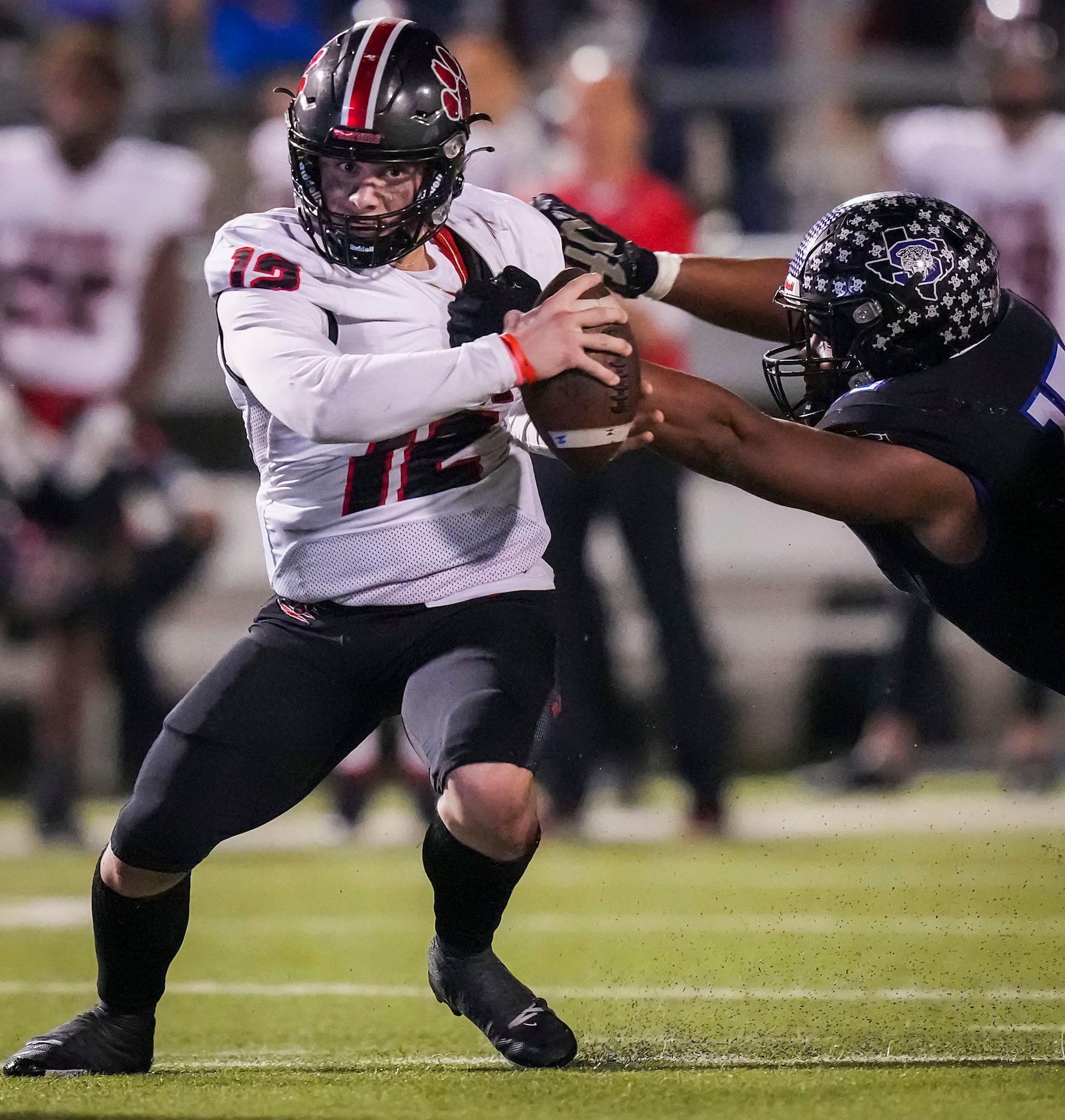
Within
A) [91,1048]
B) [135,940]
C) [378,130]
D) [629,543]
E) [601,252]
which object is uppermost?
[378,130]

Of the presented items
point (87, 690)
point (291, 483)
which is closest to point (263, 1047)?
point (291, 483)

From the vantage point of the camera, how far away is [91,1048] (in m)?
3.22

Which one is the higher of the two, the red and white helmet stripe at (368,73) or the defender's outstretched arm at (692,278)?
the red and white helmet stripe at (368,73)

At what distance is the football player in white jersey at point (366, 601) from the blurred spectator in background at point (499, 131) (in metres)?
2.81

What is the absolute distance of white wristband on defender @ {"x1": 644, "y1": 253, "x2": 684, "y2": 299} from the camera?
12.2 feet

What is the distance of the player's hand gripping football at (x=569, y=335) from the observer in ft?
9.62

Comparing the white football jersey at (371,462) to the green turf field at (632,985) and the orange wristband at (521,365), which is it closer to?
the orange wristband at (521,365)

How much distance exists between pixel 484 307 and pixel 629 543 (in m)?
2.63

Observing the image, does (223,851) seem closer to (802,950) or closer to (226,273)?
(802,950)

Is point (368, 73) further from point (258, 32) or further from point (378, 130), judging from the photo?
point (258, 32)

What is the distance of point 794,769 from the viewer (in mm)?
7102

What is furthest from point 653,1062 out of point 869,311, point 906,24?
point 906,24

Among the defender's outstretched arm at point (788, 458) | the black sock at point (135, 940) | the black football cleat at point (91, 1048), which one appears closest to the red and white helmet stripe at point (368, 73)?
the defender's outstretched arm at point (788, 458)

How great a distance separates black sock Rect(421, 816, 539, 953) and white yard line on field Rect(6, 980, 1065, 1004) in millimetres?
700
